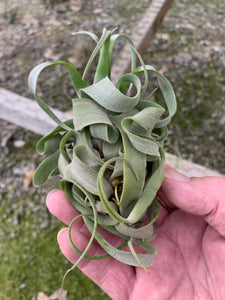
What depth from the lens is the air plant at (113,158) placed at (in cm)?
82

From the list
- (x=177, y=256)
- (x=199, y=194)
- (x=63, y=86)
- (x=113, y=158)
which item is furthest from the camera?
(x=63, y=86)

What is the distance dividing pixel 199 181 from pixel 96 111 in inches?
16.1

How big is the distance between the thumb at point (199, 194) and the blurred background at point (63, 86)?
721mm

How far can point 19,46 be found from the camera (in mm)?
2170

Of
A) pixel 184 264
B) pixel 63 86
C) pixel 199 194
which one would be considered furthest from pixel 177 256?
pixel 63 86

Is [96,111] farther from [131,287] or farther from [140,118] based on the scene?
[131,287]

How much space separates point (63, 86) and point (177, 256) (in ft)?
4.07

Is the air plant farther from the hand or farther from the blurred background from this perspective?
the blurred background

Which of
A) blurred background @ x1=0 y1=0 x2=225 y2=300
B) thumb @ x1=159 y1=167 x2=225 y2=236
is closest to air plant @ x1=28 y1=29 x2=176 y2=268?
thumb @ x1=159 y1=167 x2=225 y2=236

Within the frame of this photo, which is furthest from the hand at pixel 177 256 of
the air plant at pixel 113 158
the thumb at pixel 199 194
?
the air plant at pixel 113 158

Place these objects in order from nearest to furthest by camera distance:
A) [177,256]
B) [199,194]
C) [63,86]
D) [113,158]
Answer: [113,158]
[199,194]
[177,256]
[63,86]

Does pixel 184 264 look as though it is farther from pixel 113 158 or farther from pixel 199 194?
pixel 113 158

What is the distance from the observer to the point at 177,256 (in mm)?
1105

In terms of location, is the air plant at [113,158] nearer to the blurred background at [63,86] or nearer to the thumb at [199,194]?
the thumb at [199,194]
